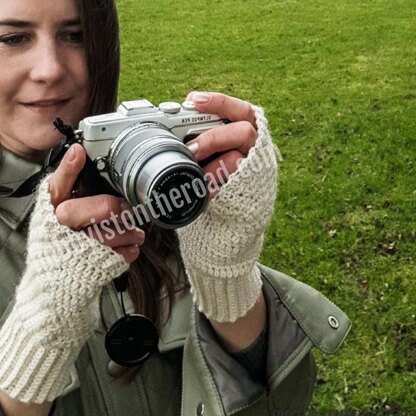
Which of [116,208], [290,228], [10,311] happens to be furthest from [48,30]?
[290,228]

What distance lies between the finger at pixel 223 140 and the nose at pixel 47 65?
1.10ft

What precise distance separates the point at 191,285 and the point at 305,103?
4382 millimetres

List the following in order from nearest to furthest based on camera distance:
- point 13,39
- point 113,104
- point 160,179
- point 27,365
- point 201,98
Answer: point 160,179, point 27,365, point 201,98, point 13,39, point 113,104

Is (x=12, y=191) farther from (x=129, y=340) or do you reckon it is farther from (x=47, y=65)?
(x=129, y=340)

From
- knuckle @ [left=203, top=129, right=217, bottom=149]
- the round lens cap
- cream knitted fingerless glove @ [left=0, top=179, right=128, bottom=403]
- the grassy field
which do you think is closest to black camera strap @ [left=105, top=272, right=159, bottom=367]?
the round lens cap

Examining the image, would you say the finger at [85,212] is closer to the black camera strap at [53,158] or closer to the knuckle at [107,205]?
the knuckle at [107,205]

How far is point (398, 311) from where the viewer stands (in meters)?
3.34

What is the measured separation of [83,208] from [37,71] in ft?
1.30

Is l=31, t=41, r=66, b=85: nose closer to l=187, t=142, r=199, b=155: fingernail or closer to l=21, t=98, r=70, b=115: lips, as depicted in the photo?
l=21, t=98, r=70, b=115: lips

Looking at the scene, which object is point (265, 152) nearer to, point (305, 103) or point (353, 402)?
point (353, 402)

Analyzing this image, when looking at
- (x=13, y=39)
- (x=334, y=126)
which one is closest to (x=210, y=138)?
(x=13, y=39)

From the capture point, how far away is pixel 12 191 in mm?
1435

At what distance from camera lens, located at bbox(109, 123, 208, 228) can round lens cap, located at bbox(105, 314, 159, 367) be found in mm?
265

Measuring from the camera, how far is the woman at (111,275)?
3.94 feet
